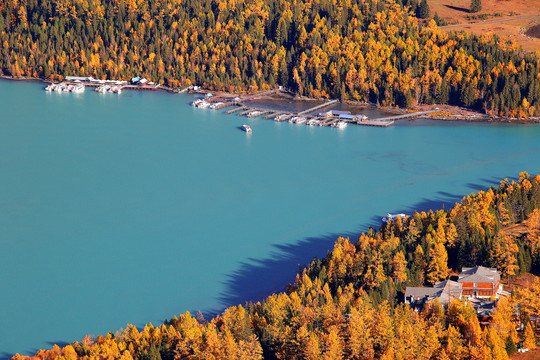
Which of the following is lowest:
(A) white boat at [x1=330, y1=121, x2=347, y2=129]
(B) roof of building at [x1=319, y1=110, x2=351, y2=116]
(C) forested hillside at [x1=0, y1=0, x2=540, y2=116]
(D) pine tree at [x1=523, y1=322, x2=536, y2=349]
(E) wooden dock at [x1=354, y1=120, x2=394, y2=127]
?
(D) pine tree at [x1=523, y1=322, x2=536, y2=349]

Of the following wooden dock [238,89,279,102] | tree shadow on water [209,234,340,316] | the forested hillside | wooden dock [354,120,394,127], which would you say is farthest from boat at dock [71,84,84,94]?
tree shadow on water [209,234,340,316]

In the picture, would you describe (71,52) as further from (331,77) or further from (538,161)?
(538,161)

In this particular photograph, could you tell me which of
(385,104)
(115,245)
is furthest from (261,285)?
(385,104)

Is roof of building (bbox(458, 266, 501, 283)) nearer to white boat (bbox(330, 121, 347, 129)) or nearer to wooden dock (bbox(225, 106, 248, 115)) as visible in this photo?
white boat (bbox(330, 121, 347, 129))

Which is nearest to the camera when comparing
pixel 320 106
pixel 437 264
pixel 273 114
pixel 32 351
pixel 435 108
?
pixel 32 351

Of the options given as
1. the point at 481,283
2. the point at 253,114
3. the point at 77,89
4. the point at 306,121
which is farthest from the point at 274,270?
the point at 77,89

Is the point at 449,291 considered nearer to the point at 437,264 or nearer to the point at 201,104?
the point at 437,264
